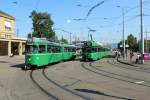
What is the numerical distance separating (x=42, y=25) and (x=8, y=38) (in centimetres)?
3232

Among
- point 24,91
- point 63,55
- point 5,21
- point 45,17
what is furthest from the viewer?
point 45,17

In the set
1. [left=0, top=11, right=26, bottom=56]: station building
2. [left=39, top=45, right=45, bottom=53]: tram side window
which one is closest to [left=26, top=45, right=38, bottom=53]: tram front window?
[left=39, top=45, right=45, bottom=53]: tram side window

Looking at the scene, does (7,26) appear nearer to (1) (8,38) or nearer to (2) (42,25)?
(1) (8,38)

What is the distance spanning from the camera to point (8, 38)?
87875mm

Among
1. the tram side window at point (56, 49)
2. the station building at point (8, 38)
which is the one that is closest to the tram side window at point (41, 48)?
the tram side window at point (56, 49)

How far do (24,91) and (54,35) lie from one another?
103 m

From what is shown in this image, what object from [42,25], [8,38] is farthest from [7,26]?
[42,25]

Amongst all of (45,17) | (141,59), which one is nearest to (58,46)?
(141,59)

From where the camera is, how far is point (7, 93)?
18.0 m

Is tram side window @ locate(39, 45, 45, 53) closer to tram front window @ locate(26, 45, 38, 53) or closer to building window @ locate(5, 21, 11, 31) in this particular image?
tram front window @ locate(26, 45, 38, 53)

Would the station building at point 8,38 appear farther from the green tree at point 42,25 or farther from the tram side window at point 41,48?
the tram side window at point 41,48

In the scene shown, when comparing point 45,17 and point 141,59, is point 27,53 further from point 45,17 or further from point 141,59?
point 45,17

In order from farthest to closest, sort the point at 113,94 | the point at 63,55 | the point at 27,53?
1. the point at 63,55
2. the point at 27,53
3. the point at 113,94

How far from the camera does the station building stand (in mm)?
88250
